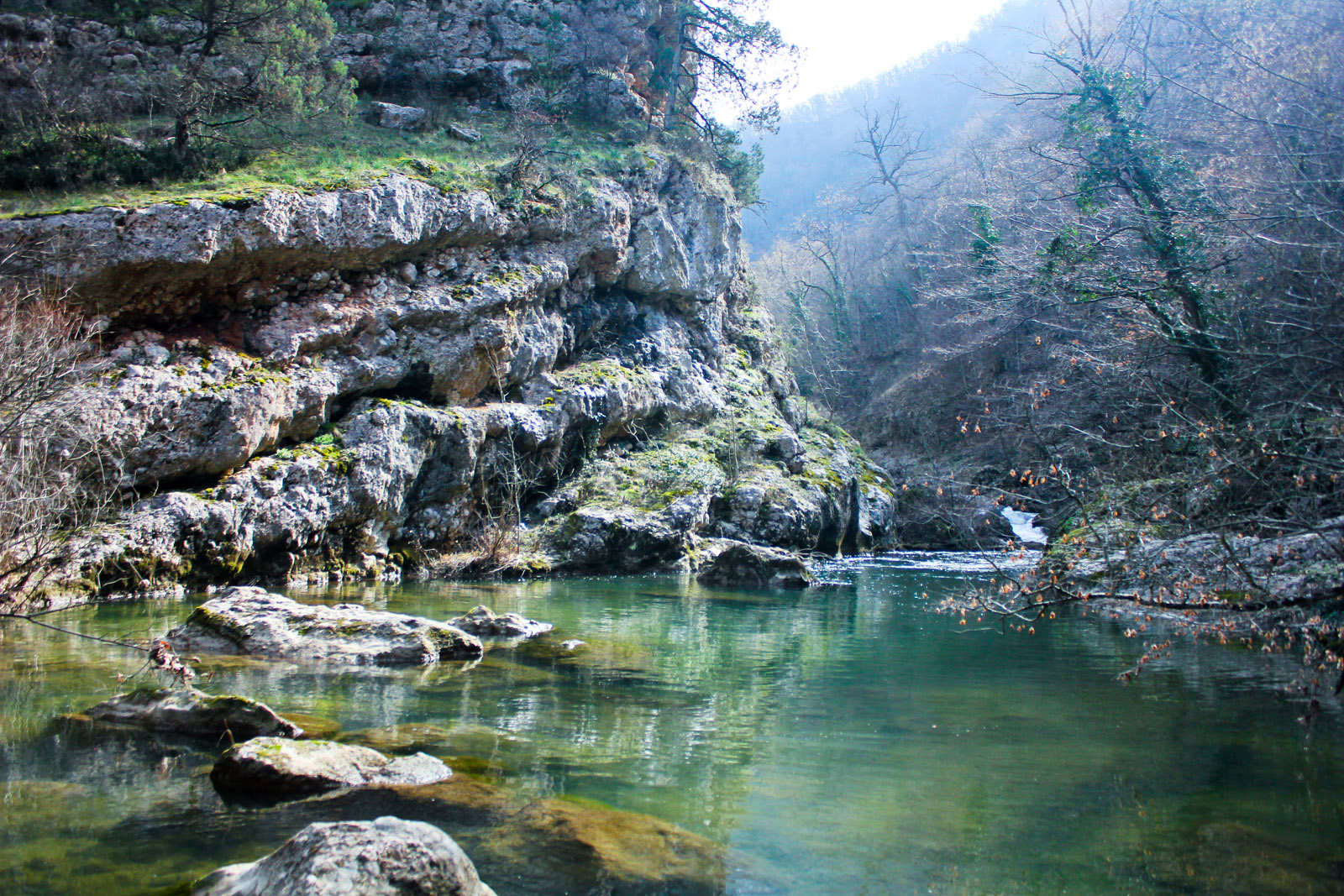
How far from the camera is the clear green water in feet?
11.7

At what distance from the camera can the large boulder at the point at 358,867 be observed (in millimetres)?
2746

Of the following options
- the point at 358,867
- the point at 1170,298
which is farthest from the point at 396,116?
the point at 358,867

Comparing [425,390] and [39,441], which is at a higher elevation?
[425,390]

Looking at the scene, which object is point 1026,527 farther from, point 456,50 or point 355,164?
point 456,50

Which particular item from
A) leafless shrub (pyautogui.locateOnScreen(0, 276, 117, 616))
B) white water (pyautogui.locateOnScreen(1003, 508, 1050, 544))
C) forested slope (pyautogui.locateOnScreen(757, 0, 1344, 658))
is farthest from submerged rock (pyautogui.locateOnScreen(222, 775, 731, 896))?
white water (pyautogui.locateOnScreen(1003, 508, 1050, 544))

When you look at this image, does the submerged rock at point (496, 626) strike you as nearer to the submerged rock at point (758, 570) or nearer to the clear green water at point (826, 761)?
the clear green water at point (826, 761)

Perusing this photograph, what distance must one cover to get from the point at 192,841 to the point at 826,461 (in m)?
24.8

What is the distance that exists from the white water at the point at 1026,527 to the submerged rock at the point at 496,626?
1999cm

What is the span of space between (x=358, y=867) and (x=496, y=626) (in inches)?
285

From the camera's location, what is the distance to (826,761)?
16.8ft

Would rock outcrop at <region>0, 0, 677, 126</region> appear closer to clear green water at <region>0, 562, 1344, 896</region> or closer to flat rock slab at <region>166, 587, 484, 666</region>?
flat rock slab at <region>166, 587, 484, 666</region>

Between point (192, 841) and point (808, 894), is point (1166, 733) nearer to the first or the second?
point (808, 894)

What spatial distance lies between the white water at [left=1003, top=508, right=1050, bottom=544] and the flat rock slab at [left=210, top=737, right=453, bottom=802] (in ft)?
79.4

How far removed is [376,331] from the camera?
687 inches
